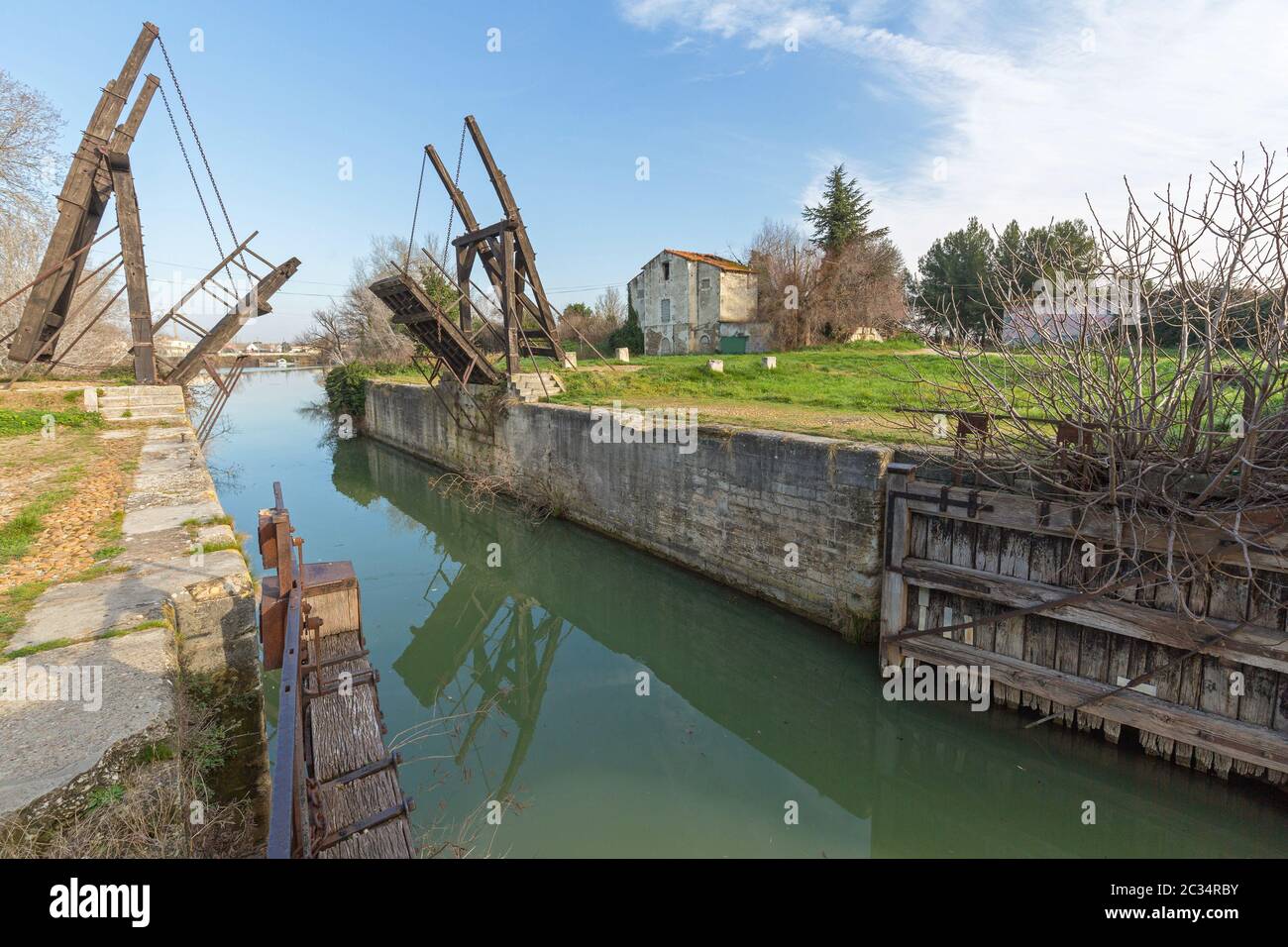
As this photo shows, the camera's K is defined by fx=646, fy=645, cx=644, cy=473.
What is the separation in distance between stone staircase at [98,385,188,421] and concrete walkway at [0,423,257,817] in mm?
8647

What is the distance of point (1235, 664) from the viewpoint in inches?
183

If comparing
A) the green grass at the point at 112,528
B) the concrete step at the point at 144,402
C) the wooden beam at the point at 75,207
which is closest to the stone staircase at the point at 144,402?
the concrete step at the point at 144,402

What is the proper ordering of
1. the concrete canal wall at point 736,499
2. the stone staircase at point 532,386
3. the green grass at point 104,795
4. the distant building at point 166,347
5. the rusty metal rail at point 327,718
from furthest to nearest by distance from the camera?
1. the distant building at point 166,347
2. the stone staircase at point 532,386
3. the concrete canal wall at point 736,499
4. the rusty metal rail at point 327,718
5. the green grass at point 104,795

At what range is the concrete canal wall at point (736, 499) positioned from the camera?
7098 millimetres

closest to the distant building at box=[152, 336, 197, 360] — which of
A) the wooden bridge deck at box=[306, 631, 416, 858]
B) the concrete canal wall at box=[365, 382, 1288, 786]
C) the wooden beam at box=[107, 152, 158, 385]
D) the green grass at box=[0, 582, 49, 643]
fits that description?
the wooden beam at box=[107, 152, 158, 385]

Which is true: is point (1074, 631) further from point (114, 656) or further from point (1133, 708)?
point (114, 656)

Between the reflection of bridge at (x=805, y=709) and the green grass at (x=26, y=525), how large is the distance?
11.1 ft

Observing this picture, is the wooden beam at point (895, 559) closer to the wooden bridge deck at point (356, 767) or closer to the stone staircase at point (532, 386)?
the wooden bridge deck at point (356, 767)

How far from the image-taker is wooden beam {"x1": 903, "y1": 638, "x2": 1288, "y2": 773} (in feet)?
15.0

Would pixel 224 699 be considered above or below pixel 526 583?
above

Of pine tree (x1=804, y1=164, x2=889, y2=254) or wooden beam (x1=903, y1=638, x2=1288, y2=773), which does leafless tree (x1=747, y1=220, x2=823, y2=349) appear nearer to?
pine tree (x1=804, y1=164, x2=889, y2=254)
